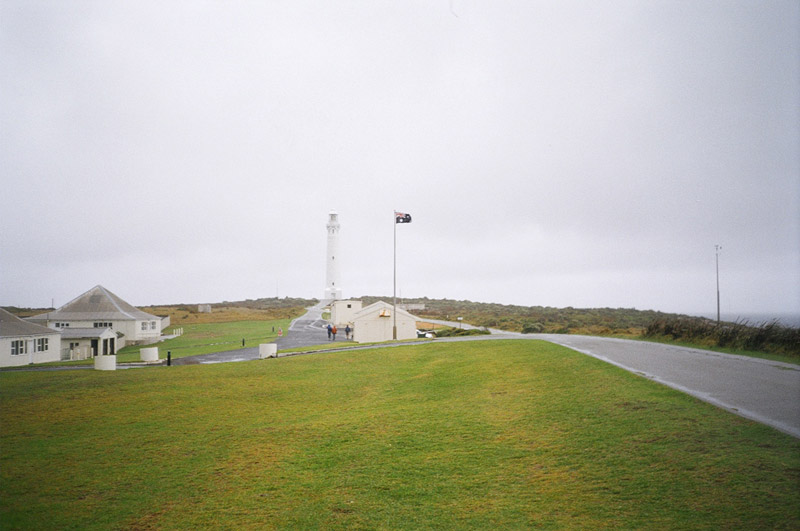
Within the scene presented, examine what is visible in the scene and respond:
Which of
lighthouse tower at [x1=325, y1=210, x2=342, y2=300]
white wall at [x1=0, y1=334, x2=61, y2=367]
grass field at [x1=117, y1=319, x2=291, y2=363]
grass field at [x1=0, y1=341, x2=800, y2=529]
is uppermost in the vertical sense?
lighthouse tower at [x1=325, y1=210, x2=342, y2=300]

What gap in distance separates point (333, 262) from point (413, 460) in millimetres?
88207

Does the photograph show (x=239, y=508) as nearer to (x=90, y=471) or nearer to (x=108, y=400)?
(x=90, y=471)

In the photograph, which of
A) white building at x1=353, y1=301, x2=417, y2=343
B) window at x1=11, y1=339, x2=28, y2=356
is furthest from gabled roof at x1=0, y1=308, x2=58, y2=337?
white building at x1=353, y1=301, x2=417, y2=343

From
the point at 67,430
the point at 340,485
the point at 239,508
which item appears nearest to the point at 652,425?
the point at 340,485

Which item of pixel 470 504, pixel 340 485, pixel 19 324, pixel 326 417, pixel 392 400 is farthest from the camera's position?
pixel 19 324

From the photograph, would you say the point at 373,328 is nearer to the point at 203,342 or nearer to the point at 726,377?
the point at 203,342

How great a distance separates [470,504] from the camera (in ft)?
22.4

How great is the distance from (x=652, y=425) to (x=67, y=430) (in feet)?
46.6

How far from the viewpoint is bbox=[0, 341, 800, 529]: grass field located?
632cm

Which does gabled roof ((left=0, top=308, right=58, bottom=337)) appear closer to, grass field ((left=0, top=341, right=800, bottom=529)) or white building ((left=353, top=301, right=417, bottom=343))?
grass field ((left=0, top=341, right=800, bottom=529))

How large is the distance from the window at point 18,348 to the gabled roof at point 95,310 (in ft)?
52.8

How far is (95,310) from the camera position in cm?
4878

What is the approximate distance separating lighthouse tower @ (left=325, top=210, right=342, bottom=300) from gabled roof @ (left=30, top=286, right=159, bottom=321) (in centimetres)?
4619

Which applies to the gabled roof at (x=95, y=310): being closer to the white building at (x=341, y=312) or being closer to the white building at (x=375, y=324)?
the white building at (x=341, y=312)
